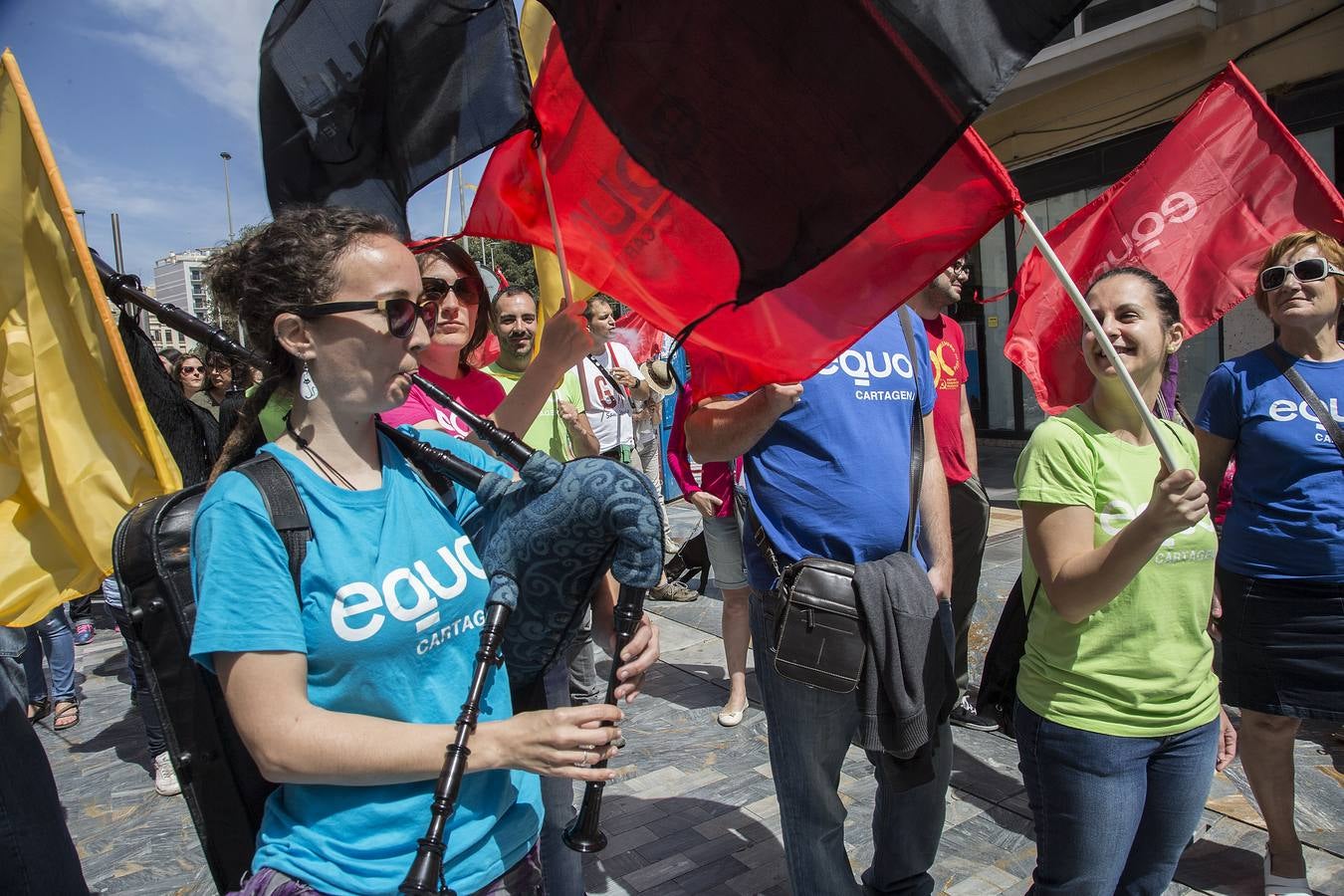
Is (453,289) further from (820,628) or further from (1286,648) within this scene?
(1286,648)

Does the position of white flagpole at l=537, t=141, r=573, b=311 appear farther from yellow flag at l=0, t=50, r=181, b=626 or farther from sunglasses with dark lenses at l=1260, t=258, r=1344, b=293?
sunglasses with dark lenses at l=1260, t=258, r=1344, b=293

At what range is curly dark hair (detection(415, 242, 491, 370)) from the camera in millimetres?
2684

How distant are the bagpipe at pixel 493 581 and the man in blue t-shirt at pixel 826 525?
31.3 inches

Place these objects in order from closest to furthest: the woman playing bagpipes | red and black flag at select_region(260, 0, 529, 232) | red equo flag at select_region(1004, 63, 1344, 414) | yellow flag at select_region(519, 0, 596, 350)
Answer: the woman playing bagpipes → red and black flag at select_region(260, 0, 529, 232) → yellow flag at select_region(519, 0, 596, 350) → red equo flag at select_region(1004, 63, 1344, 414)

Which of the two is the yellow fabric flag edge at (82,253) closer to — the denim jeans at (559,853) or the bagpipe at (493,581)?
the bagpipe at (493,581)

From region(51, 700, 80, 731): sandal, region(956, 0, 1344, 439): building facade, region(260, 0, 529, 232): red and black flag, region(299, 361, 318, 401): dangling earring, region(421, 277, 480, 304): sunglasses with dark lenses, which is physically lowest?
region(51, 700, 80, 731): sandal

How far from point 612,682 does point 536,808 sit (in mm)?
326

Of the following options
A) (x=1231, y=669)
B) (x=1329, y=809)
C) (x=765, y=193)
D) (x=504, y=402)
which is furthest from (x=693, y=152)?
(x=1329, y=809)

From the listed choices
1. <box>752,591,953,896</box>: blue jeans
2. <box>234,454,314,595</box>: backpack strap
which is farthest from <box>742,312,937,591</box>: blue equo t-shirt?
<box>234,454,314,595</box>: backpack strap

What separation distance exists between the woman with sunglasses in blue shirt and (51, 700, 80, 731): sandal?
19.1 feet

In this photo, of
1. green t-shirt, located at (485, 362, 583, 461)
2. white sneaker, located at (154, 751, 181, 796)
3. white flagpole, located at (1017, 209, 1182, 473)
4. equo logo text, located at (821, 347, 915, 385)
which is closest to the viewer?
white flagpole, located at (1017, 209, 1182, 473)

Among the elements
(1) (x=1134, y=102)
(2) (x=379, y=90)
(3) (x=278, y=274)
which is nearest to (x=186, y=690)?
(3) (x=278, y=274)

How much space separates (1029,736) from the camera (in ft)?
7.41

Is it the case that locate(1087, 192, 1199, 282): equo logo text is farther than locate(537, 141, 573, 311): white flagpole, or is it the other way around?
locate(1087, 192, 1199, 282): equo logo text
